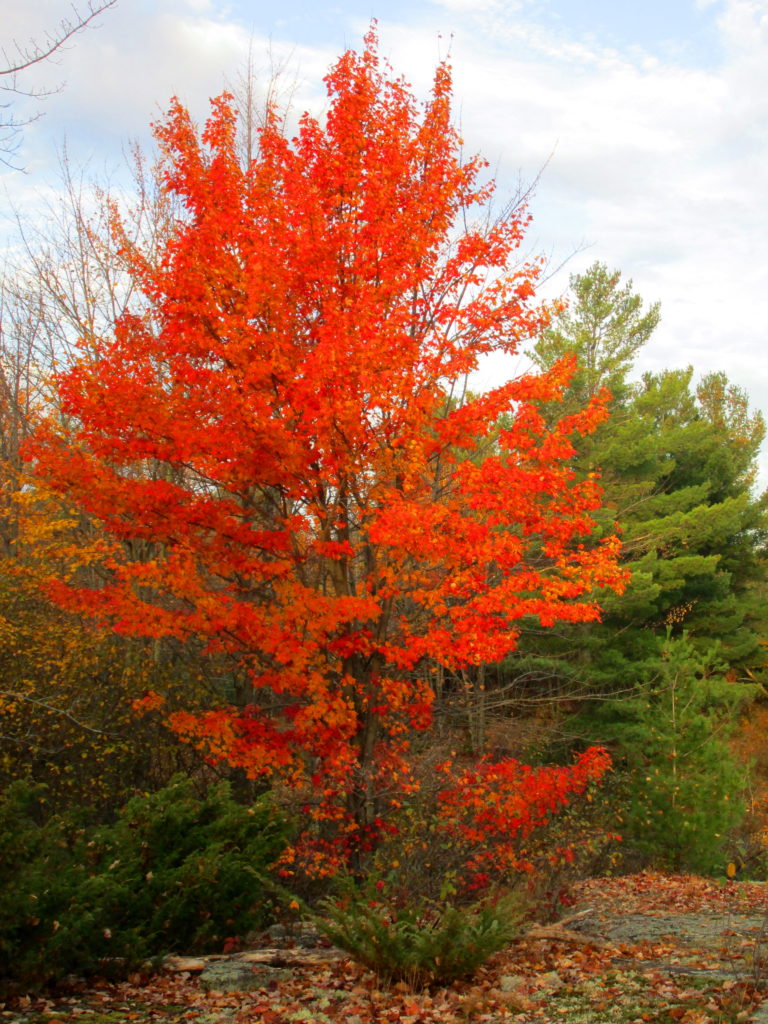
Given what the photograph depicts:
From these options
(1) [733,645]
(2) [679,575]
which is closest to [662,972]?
(2) [679,575]

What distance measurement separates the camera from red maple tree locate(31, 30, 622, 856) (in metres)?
8.58

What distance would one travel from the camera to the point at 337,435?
870 cm

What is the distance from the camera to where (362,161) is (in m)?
9.47

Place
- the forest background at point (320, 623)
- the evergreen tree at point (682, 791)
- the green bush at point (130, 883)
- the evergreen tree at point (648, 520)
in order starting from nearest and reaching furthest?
the green bush at point (130, 883)
the forest background at point (320, 623)
the evergreen tree at point (682, 791)
the evergreen tree at point (648, 520)

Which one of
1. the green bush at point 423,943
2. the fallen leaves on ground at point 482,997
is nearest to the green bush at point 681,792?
the fallen leaves on ground at point 482,997

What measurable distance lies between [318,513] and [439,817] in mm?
3249

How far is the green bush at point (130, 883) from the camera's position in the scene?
4973 millimetres

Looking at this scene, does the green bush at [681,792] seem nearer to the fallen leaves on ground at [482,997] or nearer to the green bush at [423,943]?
the fallen leaves on ground at [482,997]

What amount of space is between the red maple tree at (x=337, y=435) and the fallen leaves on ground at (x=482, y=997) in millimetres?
3189

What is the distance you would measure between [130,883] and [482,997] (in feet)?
8.40

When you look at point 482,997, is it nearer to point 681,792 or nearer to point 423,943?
point 423,943

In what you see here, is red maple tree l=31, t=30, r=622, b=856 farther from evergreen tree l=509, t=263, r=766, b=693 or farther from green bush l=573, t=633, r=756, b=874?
evergreen tree l=509, t=263, r=766, b=693

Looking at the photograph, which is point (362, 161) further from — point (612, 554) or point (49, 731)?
point (49, 731)

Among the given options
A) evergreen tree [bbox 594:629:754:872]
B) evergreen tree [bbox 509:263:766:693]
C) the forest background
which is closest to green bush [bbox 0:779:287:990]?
the forest background
